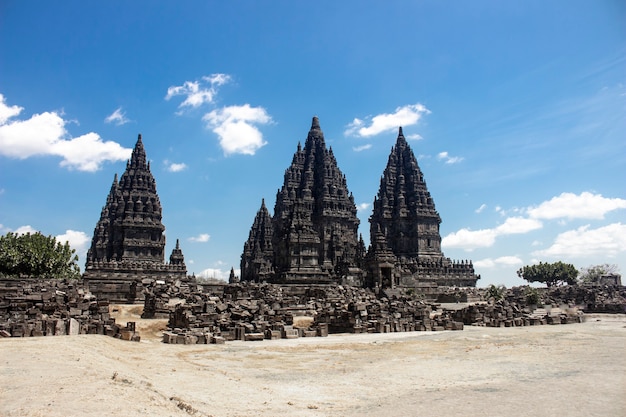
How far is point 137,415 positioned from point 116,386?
200 centimetres

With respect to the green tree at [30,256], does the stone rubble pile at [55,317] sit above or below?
below

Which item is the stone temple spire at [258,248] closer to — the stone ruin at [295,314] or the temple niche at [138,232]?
the temple niche at [138,232]

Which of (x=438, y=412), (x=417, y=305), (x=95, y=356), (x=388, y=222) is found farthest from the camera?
(x=388, y=222)

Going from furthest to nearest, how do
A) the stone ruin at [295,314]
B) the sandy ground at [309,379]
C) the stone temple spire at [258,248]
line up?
the stone temple spire at [258,248]
the stone ruin at [295,314]
the sandy ground at [309,379]

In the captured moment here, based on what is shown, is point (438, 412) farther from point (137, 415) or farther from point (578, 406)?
point (137, 415)

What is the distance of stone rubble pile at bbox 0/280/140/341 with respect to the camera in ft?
58.9

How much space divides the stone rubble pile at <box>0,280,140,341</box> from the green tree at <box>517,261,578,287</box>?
227ft

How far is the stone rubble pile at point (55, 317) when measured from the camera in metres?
18.0

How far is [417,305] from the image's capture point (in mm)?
31656

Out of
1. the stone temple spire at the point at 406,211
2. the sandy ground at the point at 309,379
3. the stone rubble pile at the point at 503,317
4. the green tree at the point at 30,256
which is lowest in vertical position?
the sandy ground at the point at 309,379

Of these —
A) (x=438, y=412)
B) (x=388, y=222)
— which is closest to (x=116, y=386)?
(x=438, y=412)

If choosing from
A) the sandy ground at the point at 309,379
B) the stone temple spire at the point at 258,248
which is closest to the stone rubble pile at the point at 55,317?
the sandy ground at the point at 309,379

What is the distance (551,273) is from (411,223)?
24.9m

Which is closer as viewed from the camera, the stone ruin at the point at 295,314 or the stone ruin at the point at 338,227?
the stone ruin at the point at 295,314
